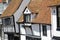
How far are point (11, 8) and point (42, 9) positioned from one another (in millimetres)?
13001

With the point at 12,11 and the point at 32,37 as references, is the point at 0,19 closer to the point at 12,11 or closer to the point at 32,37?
the point at 12,11

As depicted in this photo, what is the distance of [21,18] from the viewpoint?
4784cm

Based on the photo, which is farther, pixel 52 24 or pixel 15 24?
pixel 15 24

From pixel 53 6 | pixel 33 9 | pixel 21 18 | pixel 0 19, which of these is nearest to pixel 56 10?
pixel 53 6

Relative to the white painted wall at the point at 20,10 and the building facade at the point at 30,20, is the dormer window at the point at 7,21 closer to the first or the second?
the building facade at the point at 30,20

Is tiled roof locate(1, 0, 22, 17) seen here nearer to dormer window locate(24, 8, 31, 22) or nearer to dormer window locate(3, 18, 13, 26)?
dormer window locate(3, 18, 13, 26)

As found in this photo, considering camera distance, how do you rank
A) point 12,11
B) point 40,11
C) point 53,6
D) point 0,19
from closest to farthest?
point 53,6, point 40,11, point 12,11, point 0,19

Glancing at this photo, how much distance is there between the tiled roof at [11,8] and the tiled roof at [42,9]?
476 cm

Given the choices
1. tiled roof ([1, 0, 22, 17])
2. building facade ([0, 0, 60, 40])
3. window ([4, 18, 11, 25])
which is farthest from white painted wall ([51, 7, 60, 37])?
window ([4, 18, 11, 25])


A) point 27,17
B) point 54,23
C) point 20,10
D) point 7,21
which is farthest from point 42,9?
point 7,21

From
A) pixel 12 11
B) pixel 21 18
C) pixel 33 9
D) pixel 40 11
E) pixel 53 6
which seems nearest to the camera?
pixel 53 6

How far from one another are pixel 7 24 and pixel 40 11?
12.3 m

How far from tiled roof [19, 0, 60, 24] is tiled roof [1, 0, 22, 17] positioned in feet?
15.6

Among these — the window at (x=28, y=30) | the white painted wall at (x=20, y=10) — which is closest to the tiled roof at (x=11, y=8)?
the white painted wall at (x=20, y=10)
